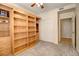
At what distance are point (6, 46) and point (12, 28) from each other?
0.62 m

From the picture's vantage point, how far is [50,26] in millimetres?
2715

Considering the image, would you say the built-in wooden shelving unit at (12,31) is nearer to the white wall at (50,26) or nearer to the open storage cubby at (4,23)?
the open storage cubby at (4,23)

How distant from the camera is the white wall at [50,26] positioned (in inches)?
105

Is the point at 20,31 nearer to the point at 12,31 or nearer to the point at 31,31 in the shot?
the point at 12,31

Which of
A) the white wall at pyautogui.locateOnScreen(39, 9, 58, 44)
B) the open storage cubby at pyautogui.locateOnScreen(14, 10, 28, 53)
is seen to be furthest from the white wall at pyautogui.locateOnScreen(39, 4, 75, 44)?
the open storage cubby at pyautogui.locateOnScreen(14, 10, 28, 53)

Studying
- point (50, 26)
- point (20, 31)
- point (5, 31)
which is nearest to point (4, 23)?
point (5, 31)

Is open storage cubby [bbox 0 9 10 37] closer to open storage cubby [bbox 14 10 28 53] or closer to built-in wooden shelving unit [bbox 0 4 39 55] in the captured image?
built-in wooden shelving unit [bbox 0 4 39 55]

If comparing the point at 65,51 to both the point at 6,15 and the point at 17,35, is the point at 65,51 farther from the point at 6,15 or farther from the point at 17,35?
the point at 6,15

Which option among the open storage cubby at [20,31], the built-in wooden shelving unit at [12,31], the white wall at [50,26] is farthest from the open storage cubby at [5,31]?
the white wall at [50,26]

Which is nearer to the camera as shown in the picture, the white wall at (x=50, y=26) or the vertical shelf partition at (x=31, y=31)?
the white wall at (x=50, y=26)

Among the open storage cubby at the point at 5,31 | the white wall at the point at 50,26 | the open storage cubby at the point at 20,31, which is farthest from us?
the open storage cubby at the point at 20,31

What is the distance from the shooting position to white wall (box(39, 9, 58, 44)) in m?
2.66

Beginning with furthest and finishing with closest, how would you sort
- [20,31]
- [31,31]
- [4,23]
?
1. [31,31]
2. [20,31]
3. [4,23]

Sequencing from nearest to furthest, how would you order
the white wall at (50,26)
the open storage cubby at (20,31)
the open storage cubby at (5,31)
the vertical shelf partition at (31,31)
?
the open storage cubby at (5,31)
the white wall at (50,26)
the open storage cubby at (20,31)
the vertical shelf partition at (31,31)
